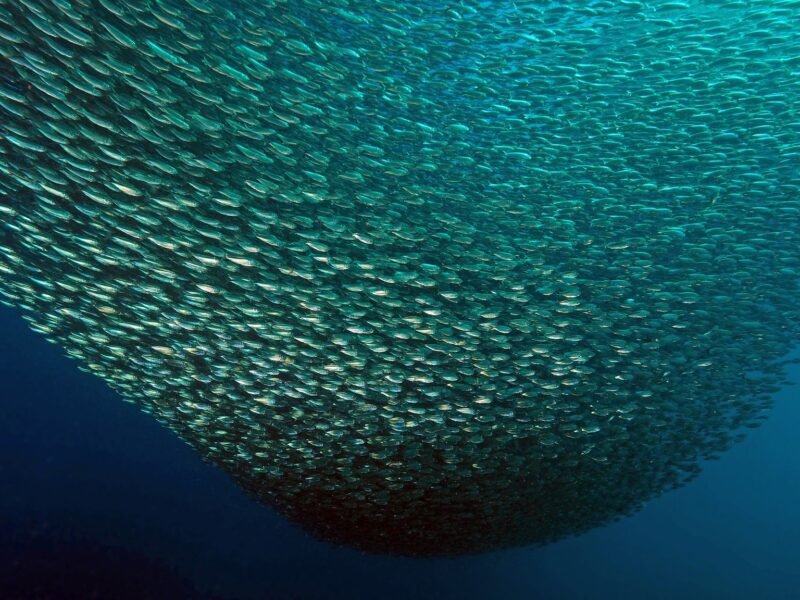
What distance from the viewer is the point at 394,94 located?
230 inches

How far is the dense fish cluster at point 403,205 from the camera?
518cm

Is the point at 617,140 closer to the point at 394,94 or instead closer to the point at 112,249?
the point at 394,94

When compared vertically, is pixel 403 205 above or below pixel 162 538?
above

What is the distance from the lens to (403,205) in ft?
20.6

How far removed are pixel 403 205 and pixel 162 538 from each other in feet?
59.6

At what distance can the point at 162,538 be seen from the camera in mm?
19688

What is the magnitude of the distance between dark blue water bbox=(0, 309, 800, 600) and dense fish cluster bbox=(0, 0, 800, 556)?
1248 centimetres

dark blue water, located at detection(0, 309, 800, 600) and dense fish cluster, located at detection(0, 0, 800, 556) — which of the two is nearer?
dense fish cluster, located at detection(0, 0, 800, 556)

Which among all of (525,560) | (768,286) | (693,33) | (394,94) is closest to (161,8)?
(394,94)

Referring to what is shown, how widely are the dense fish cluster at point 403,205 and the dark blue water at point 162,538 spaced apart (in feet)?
40.9

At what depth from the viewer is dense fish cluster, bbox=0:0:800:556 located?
5.18 meters

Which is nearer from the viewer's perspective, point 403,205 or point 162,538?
point 403,205

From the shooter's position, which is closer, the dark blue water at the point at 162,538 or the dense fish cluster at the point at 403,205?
the dense fish cluster at the point at 403,205

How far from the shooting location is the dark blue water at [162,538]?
17.8 m
